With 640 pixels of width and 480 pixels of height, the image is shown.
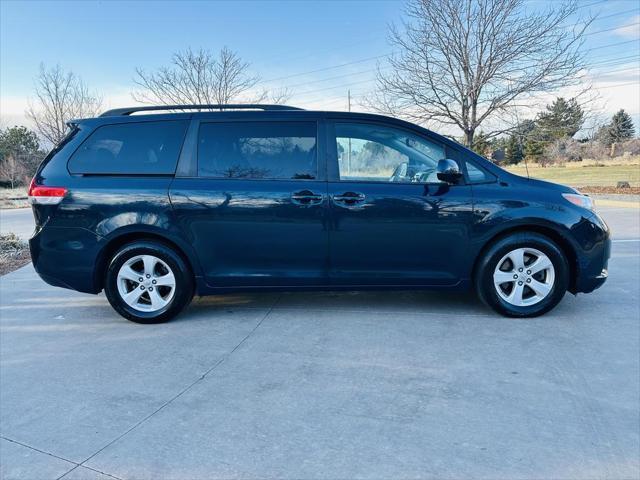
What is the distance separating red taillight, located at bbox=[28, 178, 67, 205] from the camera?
13.1 feet

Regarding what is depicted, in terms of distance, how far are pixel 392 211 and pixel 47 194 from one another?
305 centimetres

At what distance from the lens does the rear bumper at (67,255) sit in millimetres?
4043

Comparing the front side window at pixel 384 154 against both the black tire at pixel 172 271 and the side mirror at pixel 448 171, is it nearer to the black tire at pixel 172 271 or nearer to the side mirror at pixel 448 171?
the side mirror at pixel 448 171

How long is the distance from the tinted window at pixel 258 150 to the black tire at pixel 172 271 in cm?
79

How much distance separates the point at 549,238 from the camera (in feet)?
13.4

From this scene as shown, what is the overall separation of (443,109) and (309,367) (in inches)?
497

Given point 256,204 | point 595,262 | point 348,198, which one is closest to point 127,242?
point 256,204

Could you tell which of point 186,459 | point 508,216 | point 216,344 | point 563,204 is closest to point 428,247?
point 508,216

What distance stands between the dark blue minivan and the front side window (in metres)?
0.01

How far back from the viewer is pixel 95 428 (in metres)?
2.52

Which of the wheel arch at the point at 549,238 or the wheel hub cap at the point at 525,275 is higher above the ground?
the wheel arch at the point at 549,238

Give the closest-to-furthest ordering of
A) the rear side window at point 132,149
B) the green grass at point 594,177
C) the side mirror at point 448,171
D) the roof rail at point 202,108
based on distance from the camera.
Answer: the side mirror at point 448,171 < the rear side window at point 132,149 < the roof rail at point 202,108 < the green grass at point 594,177

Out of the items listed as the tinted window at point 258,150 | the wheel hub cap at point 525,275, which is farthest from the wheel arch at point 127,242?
the wheel hub cap at point 525,275

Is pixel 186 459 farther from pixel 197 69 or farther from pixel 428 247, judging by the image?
pixel 197 69
